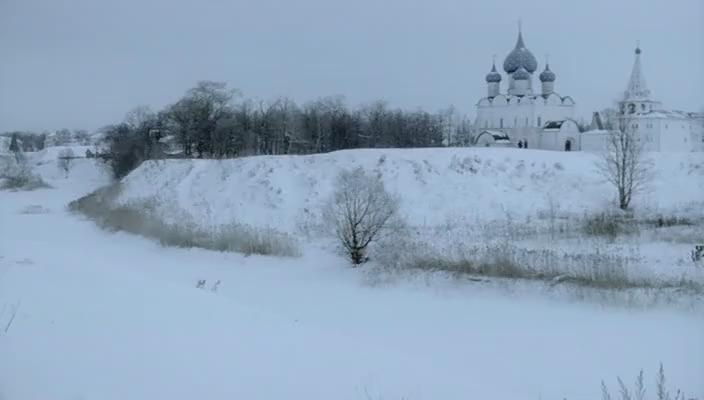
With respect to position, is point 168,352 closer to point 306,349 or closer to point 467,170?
point 306,349

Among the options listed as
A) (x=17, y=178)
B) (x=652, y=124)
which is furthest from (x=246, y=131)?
(x=652, y=124)

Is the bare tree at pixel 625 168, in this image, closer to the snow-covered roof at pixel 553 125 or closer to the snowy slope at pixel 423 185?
Answer: the snowy slope at pixel 423 185


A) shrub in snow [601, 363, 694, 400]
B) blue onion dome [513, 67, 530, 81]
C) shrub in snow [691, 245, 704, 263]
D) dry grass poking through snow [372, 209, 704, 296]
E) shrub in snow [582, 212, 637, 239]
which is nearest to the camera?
shrub in snow [601, 363, 694, 400]

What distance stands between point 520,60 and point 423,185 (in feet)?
103

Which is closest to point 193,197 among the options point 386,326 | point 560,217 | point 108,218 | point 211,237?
point 108,218

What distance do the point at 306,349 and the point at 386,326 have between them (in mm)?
5462

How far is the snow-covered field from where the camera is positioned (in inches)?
267

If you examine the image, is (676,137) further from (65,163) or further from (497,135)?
(65,163)

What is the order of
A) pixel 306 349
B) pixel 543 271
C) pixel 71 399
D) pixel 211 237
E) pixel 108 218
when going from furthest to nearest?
pixel 108 218, pixel 211 237, pixel 543 271, pixel 306 349, pixel 71 399

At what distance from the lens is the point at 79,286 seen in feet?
31.4

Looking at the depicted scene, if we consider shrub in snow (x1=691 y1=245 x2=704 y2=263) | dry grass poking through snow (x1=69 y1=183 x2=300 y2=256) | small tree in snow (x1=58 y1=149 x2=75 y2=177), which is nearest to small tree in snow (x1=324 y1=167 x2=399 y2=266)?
dry grass poking through snow (x1=69 y1=183 x2=300 y2=256)

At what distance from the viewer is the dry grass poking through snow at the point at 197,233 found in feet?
68.9

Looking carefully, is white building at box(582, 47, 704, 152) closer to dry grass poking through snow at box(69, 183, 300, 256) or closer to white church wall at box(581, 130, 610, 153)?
white church wall at box(581, 130, 610, 153)

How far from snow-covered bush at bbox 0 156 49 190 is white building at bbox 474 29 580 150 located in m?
34.6
